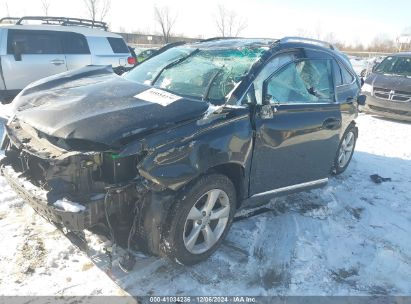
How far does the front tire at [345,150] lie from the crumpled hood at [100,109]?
309 centimetres

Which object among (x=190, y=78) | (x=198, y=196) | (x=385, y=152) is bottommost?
(x=385, y=152)

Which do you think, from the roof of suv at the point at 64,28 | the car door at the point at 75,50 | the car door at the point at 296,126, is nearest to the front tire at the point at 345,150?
the car door at the point at 296,126

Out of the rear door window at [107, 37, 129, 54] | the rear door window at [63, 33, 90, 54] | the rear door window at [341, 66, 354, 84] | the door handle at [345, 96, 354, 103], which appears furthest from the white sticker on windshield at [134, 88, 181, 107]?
the rear door window at [107, 37, 129, 54]

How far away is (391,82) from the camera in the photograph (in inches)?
374

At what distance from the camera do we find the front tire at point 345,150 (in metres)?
5.43

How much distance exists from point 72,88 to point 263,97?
183 centimetres

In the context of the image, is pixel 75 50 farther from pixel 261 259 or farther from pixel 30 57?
pixel 261 259

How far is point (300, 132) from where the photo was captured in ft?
12.3

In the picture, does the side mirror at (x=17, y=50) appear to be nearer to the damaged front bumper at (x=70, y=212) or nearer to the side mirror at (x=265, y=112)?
the damaged front bumper at (x=70, y=212)

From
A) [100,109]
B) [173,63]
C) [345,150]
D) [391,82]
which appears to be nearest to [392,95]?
[391,82]

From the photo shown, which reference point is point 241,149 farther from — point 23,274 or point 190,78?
point 23,274

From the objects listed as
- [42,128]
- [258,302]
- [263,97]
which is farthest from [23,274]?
[263,97]

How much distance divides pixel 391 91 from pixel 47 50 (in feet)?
27.4

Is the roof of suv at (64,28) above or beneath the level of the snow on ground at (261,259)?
above
